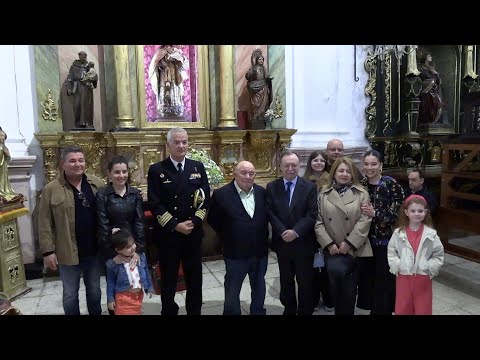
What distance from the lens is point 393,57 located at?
7.07 metres

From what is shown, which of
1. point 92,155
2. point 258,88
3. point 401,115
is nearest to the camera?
point 92,155

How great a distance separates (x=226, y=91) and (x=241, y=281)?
3420mm

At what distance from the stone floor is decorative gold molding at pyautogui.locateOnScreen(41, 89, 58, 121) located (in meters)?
2.02

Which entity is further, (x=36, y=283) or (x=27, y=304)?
(x=36, y=283)

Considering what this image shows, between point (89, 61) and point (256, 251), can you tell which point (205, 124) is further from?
point (256, 251)

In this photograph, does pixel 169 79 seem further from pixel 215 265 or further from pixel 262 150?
pixel 215 265

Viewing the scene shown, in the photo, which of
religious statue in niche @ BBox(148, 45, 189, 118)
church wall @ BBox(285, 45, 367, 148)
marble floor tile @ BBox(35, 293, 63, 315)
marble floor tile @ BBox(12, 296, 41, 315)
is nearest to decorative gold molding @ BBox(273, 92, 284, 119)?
church wall @ BBox(285, 45, 367, 148)

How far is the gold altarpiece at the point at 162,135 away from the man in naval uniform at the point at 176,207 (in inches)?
89.9

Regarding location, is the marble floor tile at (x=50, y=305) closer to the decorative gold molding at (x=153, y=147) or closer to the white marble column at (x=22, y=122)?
the white marble column at (x=22, y=122)

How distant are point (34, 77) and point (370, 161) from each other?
4291 millimetres

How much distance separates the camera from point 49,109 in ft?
17.1

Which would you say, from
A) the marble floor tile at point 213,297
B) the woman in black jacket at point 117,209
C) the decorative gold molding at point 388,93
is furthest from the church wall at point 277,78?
the woman in black jacket at point 117,209

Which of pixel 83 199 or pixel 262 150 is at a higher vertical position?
pixel 262 150

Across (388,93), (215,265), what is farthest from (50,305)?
(388,93)
